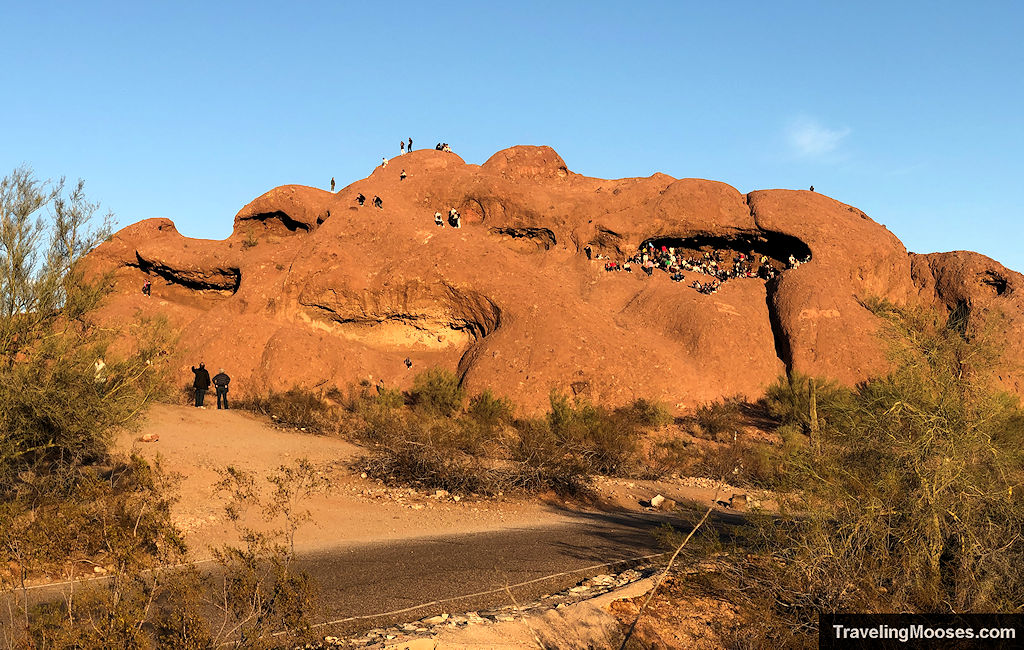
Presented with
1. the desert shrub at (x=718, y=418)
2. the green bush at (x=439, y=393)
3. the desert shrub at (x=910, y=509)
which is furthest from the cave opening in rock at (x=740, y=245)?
the desert shrub at (x=910, y=509)

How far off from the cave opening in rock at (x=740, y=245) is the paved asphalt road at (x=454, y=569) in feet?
69.1

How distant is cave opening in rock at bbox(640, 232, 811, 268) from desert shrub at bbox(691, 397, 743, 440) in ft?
27.2

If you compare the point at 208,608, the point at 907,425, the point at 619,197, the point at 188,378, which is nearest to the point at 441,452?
the point at 208,608

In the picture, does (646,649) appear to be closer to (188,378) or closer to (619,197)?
(188,378)

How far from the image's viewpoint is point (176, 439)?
1464 cm

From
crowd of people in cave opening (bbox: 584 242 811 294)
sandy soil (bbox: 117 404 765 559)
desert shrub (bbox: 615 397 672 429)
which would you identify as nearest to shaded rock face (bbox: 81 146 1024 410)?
crowd of people in cave opening (bbox: 584 242 811 294)

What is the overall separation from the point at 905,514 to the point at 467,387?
58.0 feet

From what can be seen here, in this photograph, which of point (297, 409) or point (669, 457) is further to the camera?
point (297, 409)

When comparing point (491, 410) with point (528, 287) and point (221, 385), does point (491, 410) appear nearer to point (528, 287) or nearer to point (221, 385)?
point (528, 287)

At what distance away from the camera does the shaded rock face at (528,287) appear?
24516mm

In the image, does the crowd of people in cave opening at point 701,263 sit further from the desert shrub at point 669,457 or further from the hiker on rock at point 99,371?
the hiker on rock at point 99,371

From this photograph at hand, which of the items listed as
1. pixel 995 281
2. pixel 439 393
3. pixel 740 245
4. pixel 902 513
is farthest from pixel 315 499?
pixel 995 281

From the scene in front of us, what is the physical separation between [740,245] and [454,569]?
83.8 feet

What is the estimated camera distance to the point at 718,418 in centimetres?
2283
